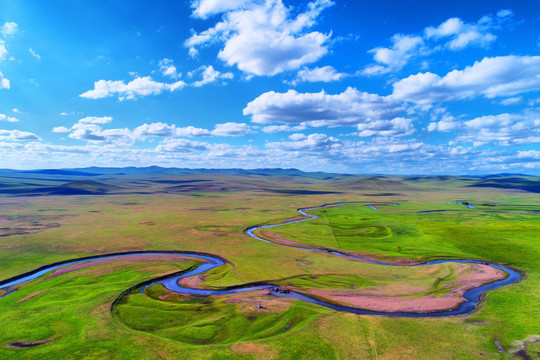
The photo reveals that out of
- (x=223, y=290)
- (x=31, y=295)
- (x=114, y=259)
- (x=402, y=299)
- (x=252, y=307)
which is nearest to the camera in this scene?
(x=252, y=307)

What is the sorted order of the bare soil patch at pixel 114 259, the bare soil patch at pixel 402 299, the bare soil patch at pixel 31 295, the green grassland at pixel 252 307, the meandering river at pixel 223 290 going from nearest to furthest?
1. the green grassland at pixel 252 307
2. the meandering river at pixel 223 290
3. the bare soil patch at pixel 402 299
4. the bare soil patch at pixel 31 295
5. the bare soil patch at pixel 114 259

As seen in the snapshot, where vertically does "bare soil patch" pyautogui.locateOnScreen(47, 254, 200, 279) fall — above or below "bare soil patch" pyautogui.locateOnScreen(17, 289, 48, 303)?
below

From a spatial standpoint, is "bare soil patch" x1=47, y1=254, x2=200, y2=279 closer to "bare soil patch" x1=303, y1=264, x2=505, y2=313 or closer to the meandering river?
the meandering river

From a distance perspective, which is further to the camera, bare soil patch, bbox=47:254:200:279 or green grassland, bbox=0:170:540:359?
bare soil patch, bbox=47:254:200:279

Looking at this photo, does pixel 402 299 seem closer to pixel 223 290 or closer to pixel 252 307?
pixel 252 307

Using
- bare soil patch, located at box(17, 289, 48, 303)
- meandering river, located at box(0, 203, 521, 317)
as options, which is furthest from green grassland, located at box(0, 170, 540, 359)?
meandering river, located at box(0, 203, 521, 317)

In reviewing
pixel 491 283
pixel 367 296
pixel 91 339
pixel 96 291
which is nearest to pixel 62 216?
pixel 96 291

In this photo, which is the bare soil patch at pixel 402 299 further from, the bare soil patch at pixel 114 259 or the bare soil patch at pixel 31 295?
the bare soil patch at pixel 31 295

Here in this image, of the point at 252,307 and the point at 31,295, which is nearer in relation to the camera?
the point at 252,307

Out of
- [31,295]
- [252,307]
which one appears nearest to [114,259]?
[31,295]

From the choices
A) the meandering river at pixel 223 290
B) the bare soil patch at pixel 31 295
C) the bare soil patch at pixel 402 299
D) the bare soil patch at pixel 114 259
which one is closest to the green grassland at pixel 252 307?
the bare soil patch at pixel 31 295

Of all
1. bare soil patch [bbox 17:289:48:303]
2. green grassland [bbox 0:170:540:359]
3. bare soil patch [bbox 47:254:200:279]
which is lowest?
bare soil patch [bbox 47:254:200:279]

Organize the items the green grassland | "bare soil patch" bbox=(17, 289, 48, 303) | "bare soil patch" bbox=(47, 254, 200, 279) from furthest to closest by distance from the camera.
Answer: "bare soil patch" bbox=(47, 254, 200, 279), "bare soil patch" bbox=(17, 289, 48, 303), the green grassland
